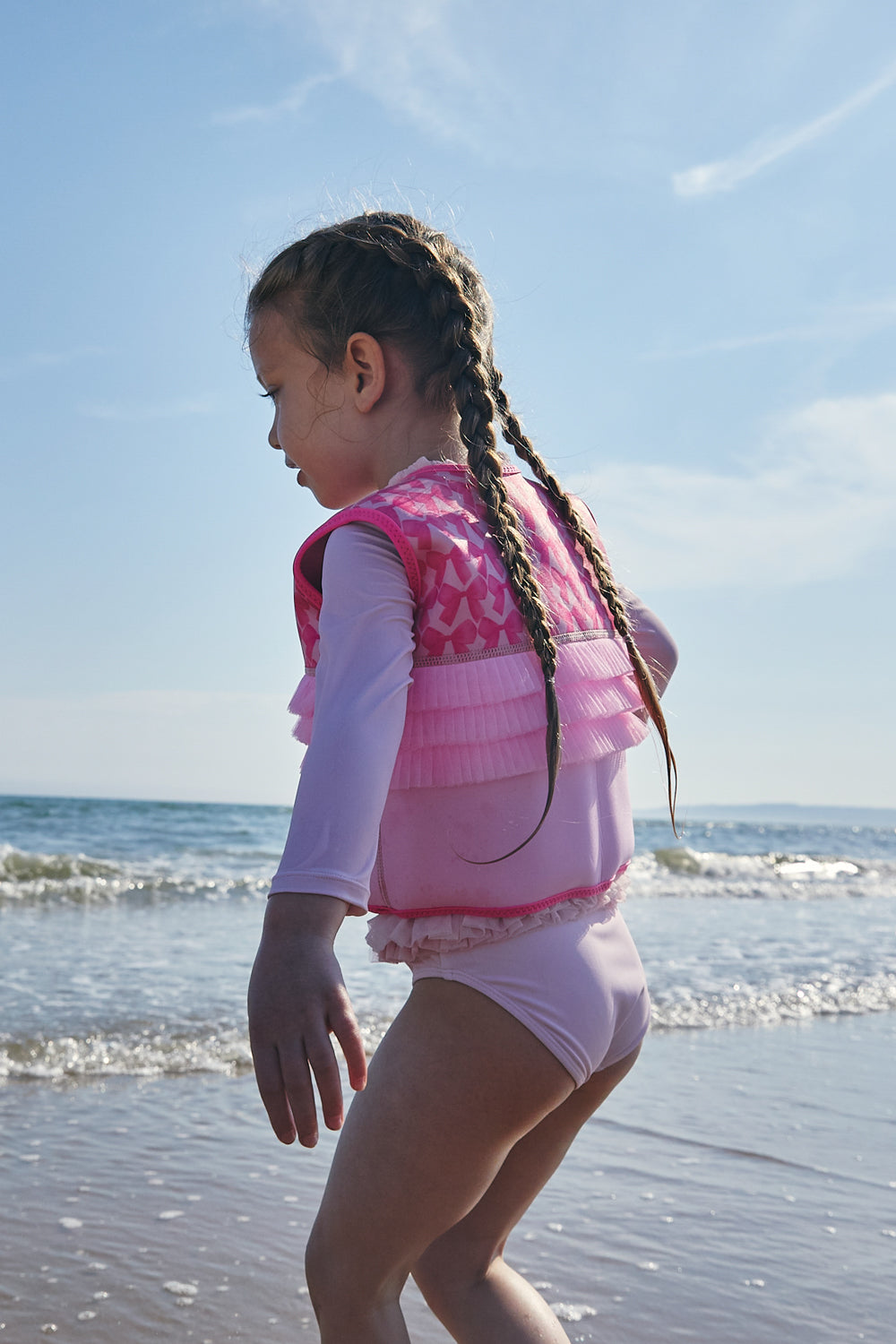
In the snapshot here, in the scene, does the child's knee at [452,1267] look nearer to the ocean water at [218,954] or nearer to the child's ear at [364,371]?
the child's ear at [364,371]

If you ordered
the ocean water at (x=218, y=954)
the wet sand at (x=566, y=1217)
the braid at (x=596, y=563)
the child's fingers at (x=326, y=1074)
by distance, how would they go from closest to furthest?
the child's fingers at (x=326, y=1074), the braid at (x=596, y=563), the wet sand at (x=566, y=1217), the ocean water at (x=218, y=954)

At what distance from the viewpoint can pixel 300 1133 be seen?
0.94 m

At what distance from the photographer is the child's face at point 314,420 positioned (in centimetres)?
139

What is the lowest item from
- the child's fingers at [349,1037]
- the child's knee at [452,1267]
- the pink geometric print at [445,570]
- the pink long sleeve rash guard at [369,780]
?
the child's knee at [452,1267]

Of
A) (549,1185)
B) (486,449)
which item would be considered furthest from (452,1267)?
(549,1185)

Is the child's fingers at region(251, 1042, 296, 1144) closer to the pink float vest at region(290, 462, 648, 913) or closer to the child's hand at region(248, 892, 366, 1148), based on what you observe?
the child's hand at region(248, 892, 366, 1148)

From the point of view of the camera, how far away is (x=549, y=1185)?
132 inches

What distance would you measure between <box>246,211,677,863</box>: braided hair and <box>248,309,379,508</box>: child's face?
2 cm

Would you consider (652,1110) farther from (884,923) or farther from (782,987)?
(884,923)

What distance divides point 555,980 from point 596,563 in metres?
0.56

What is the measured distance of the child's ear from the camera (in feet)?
4.46

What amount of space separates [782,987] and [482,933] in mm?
5797

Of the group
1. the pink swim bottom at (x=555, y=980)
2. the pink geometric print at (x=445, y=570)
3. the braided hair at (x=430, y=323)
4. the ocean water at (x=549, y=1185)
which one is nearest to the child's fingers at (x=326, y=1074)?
the pink swim bottom at (x=555, y=980)

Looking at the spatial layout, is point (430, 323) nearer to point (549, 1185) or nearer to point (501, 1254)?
point (501, 1254)
